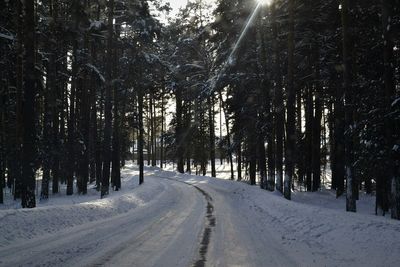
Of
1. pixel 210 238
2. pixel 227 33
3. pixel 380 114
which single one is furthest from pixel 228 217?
pixel 227 33

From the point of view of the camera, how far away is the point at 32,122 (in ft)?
46.4

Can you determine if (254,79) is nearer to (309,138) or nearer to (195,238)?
(309,138)

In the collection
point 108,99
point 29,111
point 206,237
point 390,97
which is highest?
point 108,99

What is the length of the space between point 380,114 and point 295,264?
25.0 ft

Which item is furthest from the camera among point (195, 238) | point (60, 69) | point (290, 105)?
point (60, 69)

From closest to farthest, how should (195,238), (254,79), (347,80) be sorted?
1. (195,238)
2. (347,80)
3. (254,79)

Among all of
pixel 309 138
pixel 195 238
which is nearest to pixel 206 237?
pixel 195 238

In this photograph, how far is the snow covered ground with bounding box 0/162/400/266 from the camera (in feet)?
25.7

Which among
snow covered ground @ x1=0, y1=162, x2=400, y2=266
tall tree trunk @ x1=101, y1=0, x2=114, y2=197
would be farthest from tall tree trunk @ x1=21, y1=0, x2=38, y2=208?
tall tree trunk @ x1=101, y1=0, x2=114, y2=197

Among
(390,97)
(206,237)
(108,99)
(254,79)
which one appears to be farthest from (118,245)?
(254,79)

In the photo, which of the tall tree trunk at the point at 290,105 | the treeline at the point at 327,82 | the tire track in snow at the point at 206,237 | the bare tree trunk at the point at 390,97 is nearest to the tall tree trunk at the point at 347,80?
the treeline at the point at 327,82

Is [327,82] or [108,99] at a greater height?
[327,82]

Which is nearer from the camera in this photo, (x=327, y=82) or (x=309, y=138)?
(x=327, y=82)

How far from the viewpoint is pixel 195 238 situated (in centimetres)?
1016
